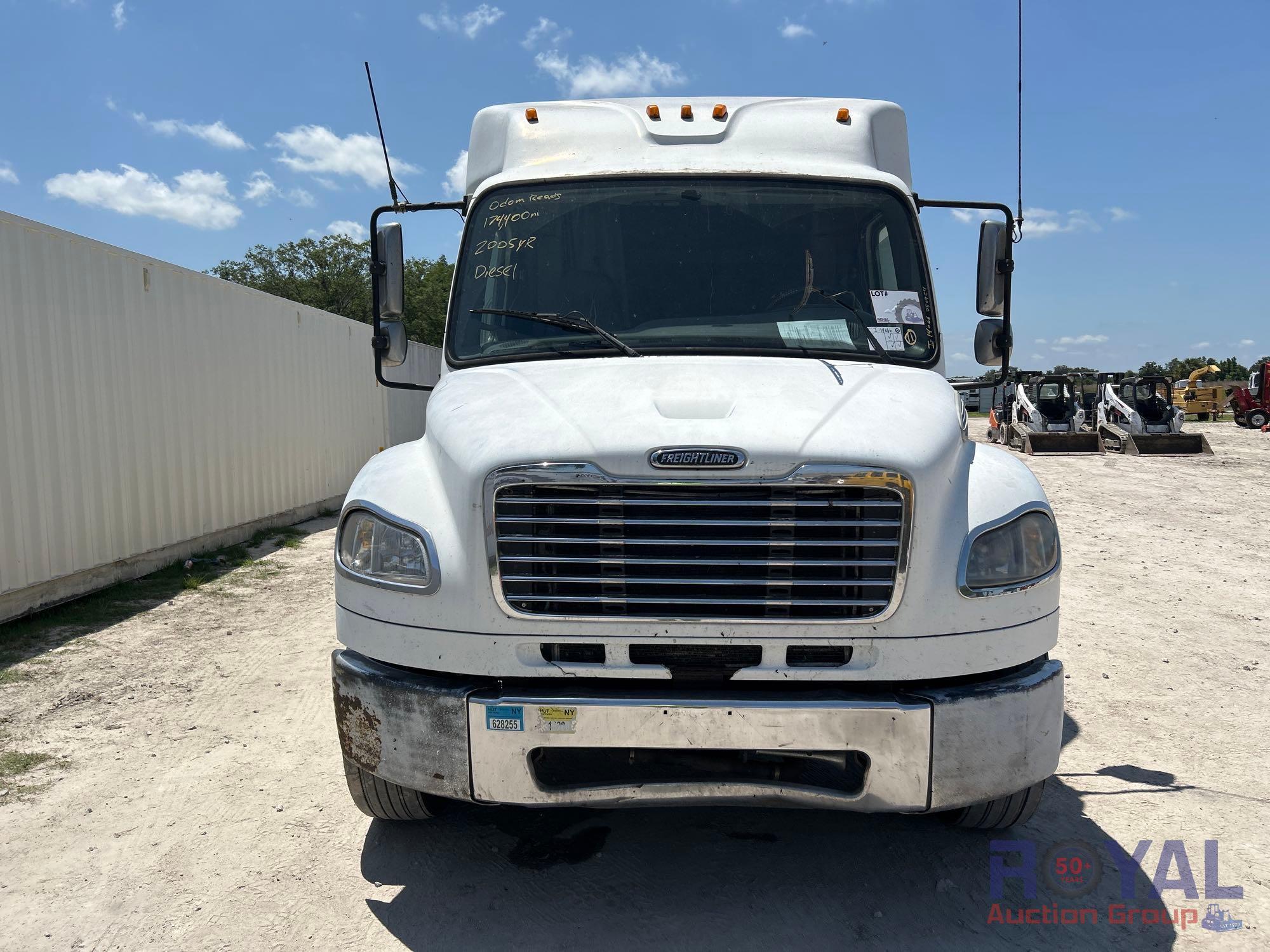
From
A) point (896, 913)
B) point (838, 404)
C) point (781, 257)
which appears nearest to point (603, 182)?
point (781, 257)

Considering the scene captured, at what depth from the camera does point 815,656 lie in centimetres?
280

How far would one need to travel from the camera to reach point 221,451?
999 centimetres

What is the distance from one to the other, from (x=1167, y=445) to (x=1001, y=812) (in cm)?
2249

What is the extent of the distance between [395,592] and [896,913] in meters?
1.93

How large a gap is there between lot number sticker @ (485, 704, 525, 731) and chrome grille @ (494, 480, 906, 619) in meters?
0.29

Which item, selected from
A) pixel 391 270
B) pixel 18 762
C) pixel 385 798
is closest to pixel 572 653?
pixel 385 798

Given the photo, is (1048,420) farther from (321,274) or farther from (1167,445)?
(321,274)

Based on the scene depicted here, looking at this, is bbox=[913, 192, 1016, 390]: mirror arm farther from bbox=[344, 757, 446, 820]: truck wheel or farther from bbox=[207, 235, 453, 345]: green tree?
bbox=[207, 235, 453, 345]: green tree

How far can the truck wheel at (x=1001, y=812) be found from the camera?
3.26 metres

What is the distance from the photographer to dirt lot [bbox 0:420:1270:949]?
9.59 ft

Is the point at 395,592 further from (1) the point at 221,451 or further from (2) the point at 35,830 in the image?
(1) the point at 221,451

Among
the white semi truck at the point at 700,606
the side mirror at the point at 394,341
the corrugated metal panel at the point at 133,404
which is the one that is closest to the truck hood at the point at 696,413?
the white semi truck at the point at 700,606

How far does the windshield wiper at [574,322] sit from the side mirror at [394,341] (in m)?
0.80

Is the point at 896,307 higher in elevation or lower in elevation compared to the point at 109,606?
higher
